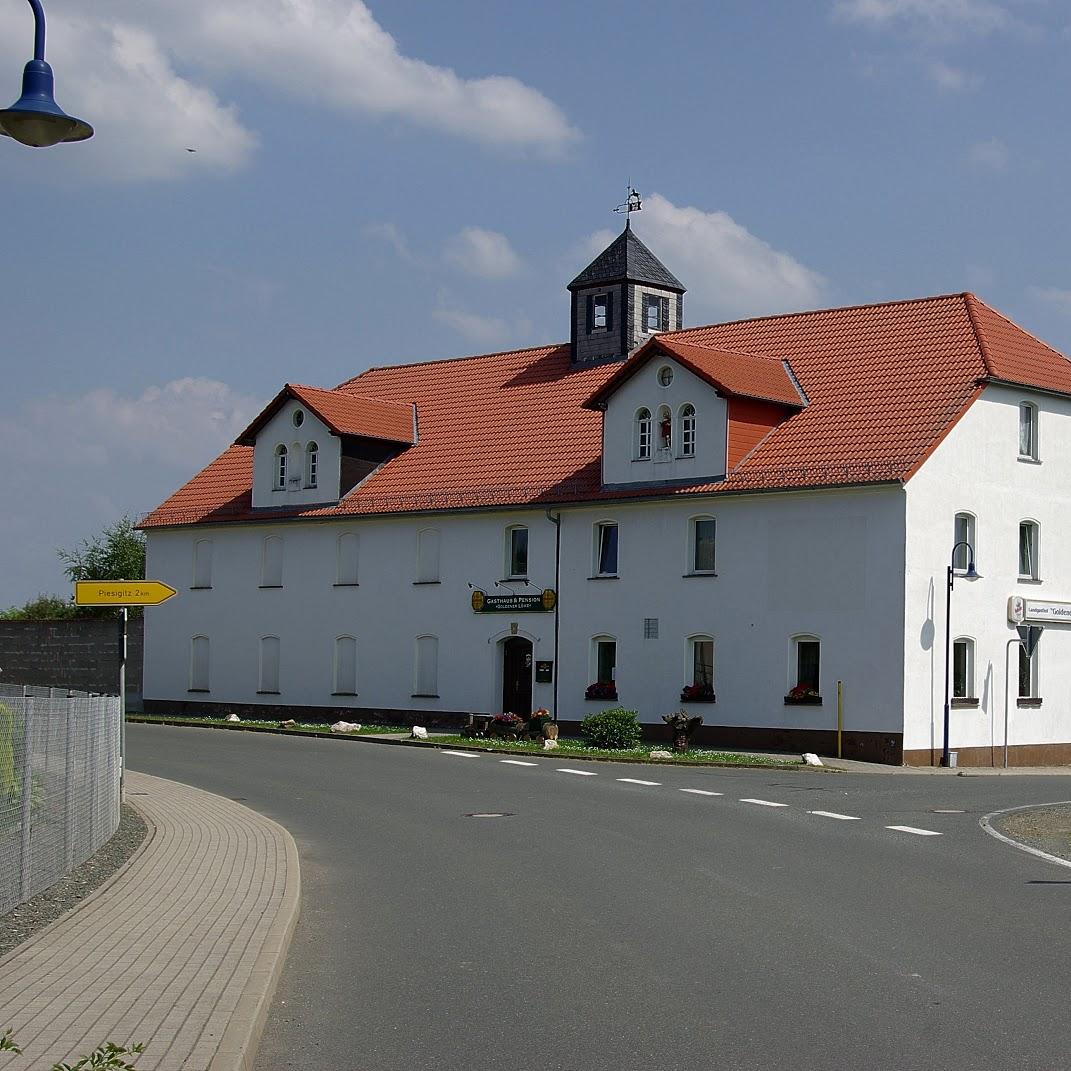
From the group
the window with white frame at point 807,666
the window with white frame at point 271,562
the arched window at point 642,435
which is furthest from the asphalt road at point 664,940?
the window with white frame at point 271,562

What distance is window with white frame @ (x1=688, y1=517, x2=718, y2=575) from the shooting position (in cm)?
3906

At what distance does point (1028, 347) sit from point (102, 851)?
99.0 feet

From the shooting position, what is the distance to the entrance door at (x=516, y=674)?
42.7 meters

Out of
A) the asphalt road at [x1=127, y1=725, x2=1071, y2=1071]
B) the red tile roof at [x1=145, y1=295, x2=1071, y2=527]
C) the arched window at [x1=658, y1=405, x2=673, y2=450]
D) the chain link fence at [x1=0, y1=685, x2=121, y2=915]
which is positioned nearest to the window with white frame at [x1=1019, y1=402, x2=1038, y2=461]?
the red tile roof at [x1=145, y1=295, x2=1071, y2=527]

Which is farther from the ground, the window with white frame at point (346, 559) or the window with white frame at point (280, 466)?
the window with white frame at point (280, 466)

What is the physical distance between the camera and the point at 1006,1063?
25.5ft

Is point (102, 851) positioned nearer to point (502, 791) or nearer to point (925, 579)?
point (502, 791)

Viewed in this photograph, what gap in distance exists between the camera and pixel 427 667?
146 feet

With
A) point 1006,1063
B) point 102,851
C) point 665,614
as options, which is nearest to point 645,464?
point 665,614

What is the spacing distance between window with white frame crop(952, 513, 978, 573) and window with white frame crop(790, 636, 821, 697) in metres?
3.55

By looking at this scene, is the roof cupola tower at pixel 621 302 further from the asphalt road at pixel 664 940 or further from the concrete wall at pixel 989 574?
the asphalt road at pixel 664 940

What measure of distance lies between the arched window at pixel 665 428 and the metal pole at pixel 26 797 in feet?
94.8

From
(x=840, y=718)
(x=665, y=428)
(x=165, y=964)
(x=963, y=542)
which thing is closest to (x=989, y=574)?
(x=963, y=542)

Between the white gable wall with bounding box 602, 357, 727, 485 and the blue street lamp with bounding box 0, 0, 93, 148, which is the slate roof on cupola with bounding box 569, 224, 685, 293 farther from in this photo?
the blue street lamp with bounding box 0, 0, 93, 148
